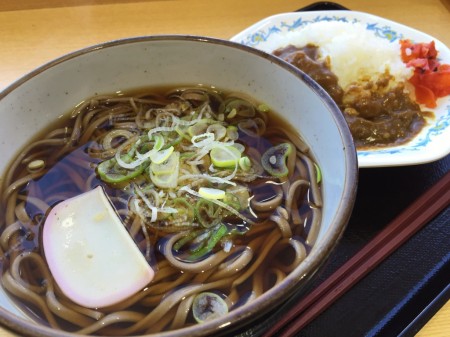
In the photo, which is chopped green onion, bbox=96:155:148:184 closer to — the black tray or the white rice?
the black tray

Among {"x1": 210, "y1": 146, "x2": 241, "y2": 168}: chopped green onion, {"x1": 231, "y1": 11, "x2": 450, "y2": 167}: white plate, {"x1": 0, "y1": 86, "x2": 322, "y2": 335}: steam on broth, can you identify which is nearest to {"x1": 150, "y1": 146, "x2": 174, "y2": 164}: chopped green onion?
{"x1": 0, "y1": 86, "x2": 322, "y2": 335}: steam on broth

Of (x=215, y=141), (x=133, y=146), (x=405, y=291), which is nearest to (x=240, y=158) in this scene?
(x=215, y=141)

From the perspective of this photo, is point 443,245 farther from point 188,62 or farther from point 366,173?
point 188,62

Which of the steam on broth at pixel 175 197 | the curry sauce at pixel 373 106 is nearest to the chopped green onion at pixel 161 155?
the steam on broth at pixel 175 197

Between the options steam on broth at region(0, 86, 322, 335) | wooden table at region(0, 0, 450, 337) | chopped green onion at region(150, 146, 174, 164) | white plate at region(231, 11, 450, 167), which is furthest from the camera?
wooden table at region(0, 0, 450, 337)

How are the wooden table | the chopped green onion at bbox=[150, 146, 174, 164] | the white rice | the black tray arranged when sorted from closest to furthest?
1. the black tray
2. the chopped green onion at bbox=[150, 146, 174, 164]
3. the white rice
4. the wooden table

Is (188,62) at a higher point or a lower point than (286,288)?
higher
